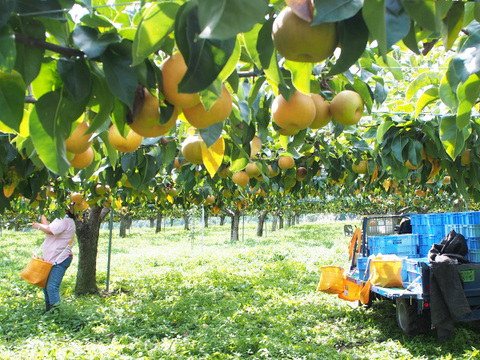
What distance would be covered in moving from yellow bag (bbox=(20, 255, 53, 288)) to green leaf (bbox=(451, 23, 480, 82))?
585 cm

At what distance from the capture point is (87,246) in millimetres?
7367

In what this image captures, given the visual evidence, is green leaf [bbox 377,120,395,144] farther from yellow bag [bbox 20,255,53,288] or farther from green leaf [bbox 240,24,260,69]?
yellow bag [bbox 20,255,53,288]

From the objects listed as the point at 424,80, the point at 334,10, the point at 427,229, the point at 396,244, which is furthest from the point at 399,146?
the point at 427,229

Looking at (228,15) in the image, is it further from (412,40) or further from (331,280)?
(331,280)

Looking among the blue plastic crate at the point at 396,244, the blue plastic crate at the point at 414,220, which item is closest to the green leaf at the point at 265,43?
the blue plastic crate at the point at 396,244

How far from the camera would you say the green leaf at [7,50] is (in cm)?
61

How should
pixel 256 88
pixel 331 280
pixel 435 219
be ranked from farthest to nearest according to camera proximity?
pixel 435 219, pixel 331 280, pixel 256 88

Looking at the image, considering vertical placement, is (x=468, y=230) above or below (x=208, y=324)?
above

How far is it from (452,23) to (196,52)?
0.53 metres

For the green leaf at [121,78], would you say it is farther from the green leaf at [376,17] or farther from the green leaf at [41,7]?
the green leaf at [376,17]

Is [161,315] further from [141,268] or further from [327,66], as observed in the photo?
[327,66]

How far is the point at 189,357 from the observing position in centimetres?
410

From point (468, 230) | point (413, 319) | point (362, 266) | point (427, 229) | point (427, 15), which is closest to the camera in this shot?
point (427, 15)

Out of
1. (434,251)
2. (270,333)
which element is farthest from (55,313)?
(434,251)
